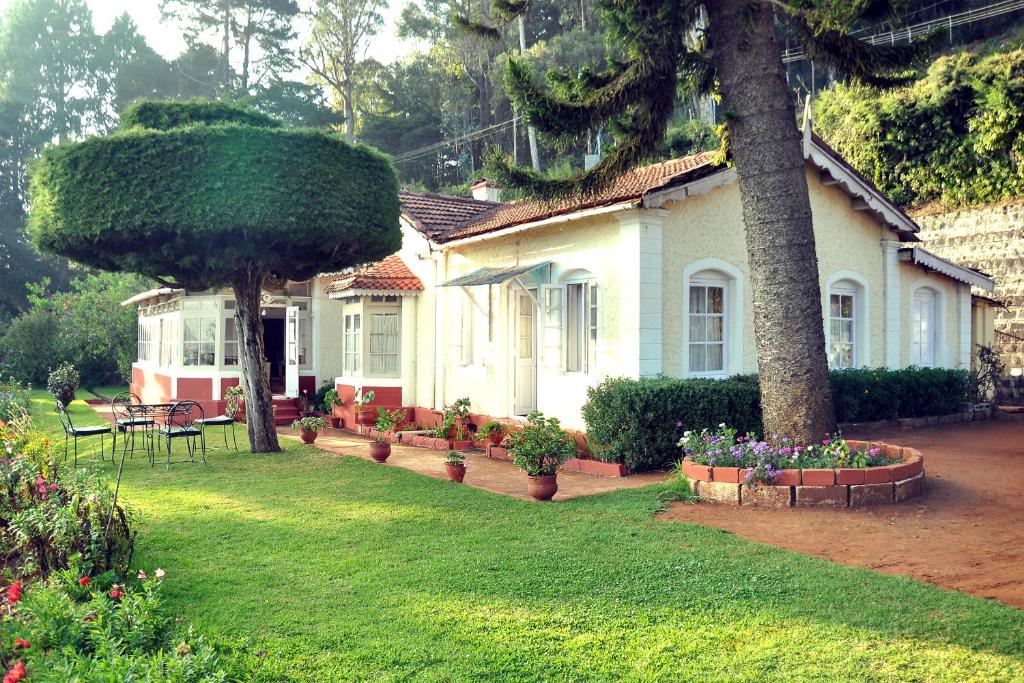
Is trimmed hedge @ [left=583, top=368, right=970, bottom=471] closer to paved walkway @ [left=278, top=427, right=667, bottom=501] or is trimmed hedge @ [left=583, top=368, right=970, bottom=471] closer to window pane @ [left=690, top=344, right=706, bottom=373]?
paved walkway @ [left=278, top=427, right=667, bottom=501]

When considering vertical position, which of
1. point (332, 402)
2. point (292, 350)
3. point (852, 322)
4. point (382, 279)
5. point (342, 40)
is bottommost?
point (332, 402)

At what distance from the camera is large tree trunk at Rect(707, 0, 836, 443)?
28.6 ft

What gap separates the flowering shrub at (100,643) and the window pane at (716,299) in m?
9.20

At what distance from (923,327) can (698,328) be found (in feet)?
22.1

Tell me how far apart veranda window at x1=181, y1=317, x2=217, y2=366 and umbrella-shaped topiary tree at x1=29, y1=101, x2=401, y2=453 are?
6.60m

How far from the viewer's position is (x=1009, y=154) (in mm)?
19125

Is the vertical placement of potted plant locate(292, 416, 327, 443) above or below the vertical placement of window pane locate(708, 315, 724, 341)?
below

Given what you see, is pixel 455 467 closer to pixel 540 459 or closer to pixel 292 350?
A: pixel 540 459

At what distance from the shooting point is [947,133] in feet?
68.0

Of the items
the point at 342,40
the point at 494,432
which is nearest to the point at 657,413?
the point at 494,432

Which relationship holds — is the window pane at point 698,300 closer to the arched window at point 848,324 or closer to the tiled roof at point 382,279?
the arched window at point 848,324

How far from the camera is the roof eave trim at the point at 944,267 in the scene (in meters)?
14.8

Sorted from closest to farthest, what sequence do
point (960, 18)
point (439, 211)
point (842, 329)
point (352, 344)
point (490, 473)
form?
point (490, 473), point (842, 329), point (439, 211), point (352, 344), point (960, 18)

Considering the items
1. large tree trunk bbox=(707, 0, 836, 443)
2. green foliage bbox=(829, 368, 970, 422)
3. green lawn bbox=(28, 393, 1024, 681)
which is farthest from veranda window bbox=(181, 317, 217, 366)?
large tree trunk bbox=(707, 0, 836, 443)
